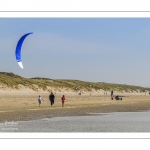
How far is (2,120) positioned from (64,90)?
59.2 m

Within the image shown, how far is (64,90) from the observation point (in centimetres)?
7662
